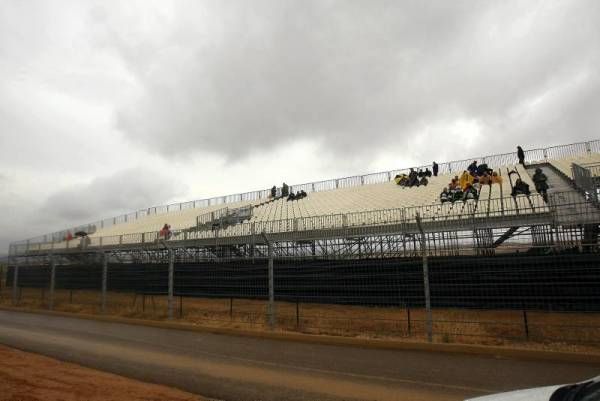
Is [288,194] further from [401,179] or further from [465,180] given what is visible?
[465,180]

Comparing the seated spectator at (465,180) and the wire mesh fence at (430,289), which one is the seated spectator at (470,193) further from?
the wire mesh fence at (430,289)

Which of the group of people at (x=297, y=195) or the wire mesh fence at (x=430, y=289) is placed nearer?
the wire mesh fence at (x=430, y=289)

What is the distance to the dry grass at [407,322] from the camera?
8727mm

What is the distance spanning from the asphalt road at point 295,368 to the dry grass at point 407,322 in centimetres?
117

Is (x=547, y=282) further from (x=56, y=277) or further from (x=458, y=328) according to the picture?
(x=56, y=277)

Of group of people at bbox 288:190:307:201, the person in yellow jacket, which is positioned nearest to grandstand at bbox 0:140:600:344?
the person in yellow jacket

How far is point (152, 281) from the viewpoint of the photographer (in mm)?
15023

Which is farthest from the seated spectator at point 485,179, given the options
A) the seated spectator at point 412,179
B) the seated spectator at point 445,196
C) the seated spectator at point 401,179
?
the seated spectator at point 401,179

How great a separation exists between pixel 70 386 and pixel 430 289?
7.48m

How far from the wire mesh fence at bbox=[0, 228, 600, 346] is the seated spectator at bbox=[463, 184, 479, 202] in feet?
24.6

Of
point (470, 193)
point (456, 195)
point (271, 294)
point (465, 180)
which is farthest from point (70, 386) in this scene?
point (465, 180)

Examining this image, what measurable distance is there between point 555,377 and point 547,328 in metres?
3.08

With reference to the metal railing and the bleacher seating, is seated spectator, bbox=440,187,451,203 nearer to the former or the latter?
the bleacher seating

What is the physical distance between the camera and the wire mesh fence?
28.0ft
